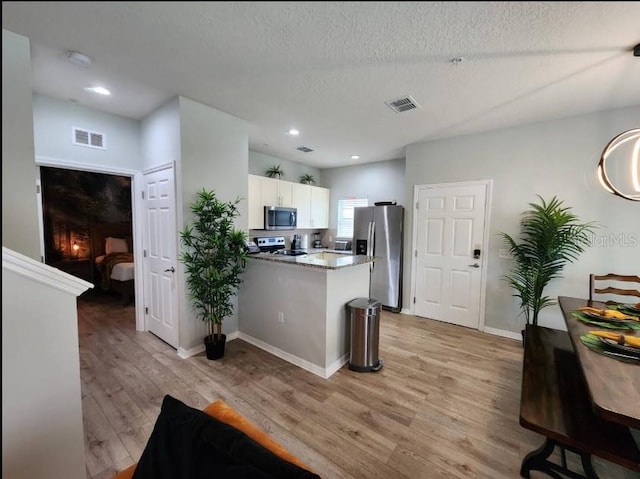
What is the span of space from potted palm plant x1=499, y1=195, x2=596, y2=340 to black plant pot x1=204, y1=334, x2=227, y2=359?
3.22 meters

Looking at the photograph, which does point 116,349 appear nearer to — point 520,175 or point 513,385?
point 513,385

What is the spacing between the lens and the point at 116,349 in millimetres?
3031

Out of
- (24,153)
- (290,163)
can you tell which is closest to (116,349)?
(24,153)

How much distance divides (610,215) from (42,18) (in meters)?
4.22

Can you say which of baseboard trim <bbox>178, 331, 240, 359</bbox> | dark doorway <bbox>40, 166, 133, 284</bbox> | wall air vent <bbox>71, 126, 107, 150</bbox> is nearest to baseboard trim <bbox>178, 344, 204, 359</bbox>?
baseboard trim <bbox>178, 331, 240, 359</bbox>

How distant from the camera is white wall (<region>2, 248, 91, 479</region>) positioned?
3.73 ft

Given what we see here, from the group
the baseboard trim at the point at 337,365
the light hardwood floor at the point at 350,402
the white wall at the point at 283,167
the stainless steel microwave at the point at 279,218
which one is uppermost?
the white wall at the point at 283,167

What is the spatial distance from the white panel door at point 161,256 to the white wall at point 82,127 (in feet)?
1.10

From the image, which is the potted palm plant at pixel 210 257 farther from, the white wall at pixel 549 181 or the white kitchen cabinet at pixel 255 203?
the white wall at pixel 549 181

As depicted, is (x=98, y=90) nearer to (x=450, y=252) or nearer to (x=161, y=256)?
(x=161, y=256)

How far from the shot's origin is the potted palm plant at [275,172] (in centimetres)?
485

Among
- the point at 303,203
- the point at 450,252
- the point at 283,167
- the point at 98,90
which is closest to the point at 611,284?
the point at 450,252

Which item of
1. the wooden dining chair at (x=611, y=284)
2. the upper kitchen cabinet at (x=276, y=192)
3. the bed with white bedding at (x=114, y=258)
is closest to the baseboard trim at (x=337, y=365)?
the wooden dining chair at (x=611, y=284)

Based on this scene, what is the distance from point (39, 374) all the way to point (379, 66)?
265 cm
